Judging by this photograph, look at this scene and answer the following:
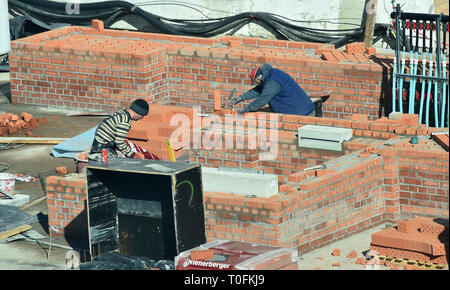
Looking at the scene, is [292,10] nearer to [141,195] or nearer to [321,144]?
[321,144]

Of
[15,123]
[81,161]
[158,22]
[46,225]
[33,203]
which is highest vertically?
[158,22]

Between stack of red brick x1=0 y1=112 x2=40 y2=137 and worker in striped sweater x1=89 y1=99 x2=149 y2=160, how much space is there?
4367mm

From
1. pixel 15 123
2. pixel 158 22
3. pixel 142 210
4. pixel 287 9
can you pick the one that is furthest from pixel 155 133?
pixel 158 22

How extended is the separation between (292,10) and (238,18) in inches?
48.2

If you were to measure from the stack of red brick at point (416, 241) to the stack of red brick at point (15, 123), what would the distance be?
8.09m

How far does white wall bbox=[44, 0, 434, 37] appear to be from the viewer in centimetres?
2431

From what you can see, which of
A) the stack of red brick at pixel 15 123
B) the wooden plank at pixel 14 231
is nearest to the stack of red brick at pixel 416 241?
the wooden plank at pixel 14 231

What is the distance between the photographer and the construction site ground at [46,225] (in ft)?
42.2

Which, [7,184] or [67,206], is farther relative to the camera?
[7,184]

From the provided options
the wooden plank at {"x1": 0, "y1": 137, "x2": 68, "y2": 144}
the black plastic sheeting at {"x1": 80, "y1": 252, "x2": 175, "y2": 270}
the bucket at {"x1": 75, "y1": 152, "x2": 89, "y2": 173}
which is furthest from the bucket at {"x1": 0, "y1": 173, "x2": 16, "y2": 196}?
the black plastic sheeting at {"x1": 80, "y1": 252, "x2": 175, "y2": 270}

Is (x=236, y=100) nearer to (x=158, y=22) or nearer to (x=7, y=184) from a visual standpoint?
(x=7, y=184)

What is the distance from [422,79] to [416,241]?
5.61m

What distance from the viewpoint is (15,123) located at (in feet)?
62.7

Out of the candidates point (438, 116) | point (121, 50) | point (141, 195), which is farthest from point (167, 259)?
point (121, 50)
